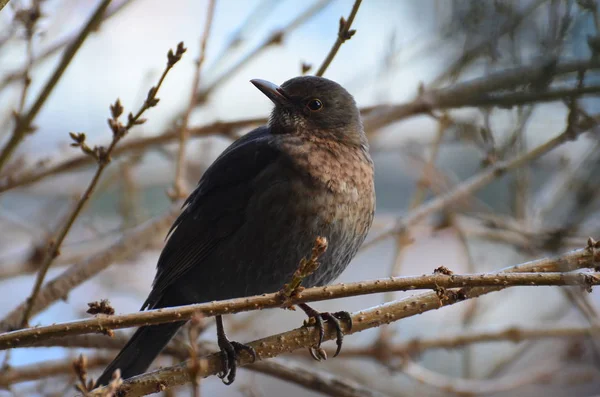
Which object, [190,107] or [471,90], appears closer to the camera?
[471,90]

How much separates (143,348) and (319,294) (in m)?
1.44

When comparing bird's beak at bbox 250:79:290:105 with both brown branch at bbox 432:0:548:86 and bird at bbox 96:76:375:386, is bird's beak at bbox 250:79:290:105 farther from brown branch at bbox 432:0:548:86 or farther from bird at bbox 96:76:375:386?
brown branch at bbox 432:0:548:86

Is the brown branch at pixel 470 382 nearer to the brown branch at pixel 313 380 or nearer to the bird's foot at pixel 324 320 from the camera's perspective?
the brown branch at pixel 313 380

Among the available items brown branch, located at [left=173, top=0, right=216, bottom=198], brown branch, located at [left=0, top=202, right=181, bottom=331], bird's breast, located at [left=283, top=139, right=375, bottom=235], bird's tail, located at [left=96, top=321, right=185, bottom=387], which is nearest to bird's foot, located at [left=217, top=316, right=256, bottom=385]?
bird's tail, located at [left=96, top=321, right=185, bottom=387]

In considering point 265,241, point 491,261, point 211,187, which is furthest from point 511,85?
point 491,261

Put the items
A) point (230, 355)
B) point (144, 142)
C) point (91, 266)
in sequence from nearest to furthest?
point (230, 355) < point (91, 266) < point (144, 142)

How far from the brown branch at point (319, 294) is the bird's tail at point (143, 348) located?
49.9 inches

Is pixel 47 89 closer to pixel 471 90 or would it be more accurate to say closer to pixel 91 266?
pixel 91 266

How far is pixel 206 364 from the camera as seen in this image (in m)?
2.87

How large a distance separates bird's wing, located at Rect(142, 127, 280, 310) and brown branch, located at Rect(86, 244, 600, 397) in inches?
25.2

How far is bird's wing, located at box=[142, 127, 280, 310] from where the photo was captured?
3.51 metres

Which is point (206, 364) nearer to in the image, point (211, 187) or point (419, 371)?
point (211, 187)

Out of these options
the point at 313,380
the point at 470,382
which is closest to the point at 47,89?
the point at 313,380

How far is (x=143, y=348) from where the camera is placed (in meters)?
→ 3.55
